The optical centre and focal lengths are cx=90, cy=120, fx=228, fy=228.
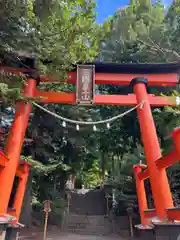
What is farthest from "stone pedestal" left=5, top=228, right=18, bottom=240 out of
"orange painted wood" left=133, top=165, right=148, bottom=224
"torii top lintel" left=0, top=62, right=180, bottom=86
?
"torii top lintel" left=0, top=62, right=180, bottom=86

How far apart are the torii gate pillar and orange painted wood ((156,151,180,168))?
0.23 meters

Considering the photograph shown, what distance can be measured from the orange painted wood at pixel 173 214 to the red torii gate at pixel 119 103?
7.2 inches

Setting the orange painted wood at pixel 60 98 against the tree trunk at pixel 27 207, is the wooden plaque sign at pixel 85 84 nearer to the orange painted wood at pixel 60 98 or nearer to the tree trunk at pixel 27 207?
the orange painted wood at pixel 60 98

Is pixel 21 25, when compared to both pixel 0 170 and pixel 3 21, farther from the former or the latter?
pixel 0 170

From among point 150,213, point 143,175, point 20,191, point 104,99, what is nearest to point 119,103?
point 104,99

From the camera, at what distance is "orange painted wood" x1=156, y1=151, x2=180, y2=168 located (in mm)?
5035

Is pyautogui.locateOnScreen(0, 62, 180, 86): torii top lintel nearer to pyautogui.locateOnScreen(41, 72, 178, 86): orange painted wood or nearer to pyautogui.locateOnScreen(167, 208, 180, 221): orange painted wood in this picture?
pyautogui.locateOnScreen(41, 72, 178, 86): orange painted wood

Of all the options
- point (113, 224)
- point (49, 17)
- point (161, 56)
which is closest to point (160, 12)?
point (161, 56)

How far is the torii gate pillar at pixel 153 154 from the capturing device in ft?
18.2

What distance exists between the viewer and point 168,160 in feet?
17.5

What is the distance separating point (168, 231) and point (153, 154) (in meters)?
1.89

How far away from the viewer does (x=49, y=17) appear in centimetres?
552

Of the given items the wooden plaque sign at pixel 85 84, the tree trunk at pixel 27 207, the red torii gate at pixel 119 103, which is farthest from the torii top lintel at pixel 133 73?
the tree trunk at pixel 27 207

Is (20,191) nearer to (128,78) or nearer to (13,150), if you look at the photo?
(13,150)
